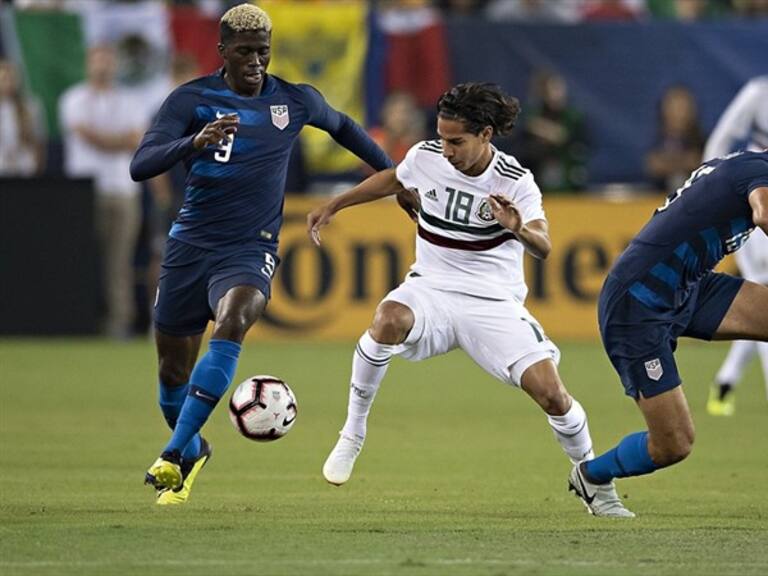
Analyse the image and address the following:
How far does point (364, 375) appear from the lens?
31.7 feet

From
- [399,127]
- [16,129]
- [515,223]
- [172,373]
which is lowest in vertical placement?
[16,129]

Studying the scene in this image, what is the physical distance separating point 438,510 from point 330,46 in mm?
11707

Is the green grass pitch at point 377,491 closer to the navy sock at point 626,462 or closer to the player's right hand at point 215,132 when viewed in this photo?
the navy sock at point 626,462

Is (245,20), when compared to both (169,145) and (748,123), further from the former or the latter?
(748,123)

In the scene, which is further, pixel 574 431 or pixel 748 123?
pixel 748 123

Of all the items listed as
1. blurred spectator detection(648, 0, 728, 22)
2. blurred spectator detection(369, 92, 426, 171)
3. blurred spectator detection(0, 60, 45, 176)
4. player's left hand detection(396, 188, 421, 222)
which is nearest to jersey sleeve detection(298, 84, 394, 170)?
player's left hand detection(396, 188, 421, 222)

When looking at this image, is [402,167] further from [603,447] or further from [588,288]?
[588,288]

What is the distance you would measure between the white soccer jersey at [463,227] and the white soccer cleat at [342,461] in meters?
0.96

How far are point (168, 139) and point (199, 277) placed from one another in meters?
0.77

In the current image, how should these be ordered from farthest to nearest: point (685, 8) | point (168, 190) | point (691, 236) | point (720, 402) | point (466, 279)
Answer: point (685, 8) < point (168, 190) < point (720, 402) < point (466, 279) < point (691, 236)

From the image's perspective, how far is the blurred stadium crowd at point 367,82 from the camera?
19.8 meters

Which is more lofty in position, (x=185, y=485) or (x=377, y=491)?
(x=185, y=485)

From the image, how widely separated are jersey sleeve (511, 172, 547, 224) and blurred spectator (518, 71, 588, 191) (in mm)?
10776

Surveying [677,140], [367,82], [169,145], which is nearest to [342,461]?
[169,145]
